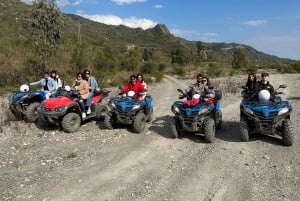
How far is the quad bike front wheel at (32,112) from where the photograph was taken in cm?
1115

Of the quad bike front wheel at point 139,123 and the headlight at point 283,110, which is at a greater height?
the headlight at point 283,110

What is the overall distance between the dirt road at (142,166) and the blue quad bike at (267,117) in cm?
29

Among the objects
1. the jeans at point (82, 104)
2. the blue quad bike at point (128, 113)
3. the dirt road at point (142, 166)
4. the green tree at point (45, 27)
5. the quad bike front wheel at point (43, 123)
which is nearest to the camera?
the dirt road at point (142, 166)

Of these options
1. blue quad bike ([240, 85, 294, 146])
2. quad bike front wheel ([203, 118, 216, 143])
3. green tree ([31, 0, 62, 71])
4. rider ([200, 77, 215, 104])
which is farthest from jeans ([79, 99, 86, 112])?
green tree ([31, 0, 62, 71])

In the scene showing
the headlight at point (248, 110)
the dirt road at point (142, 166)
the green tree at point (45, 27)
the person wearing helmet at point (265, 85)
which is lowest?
the dirt road at point (142, 166)

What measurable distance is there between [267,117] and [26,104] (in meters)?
6.79

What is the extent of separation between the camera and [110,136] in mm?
9875

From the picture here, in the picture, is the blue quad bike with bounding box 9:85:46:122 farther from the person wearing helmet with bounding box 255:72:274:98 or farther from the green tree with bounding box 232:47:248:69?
the green tree with bounding box 232:47:248:69

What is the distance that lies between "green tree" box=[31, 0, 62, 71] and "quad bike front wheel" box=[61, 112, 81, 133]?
12.3 m

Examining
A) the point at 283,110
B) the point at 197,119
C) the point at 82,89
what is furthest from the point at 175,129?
the point at 82,89

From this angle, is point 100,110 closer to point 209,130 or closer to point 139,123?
point 139,123

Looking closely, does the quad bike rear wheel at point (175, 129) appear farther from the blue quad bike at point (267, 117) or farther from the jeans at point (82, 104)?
the jeans at point (82, 104)

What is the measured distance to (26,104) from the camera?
1142 centimetres

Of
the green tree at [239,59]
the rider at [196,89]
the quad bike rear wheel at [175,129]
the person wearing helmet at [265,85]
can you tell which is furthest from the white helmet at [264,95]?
the green tree at [239,59]
